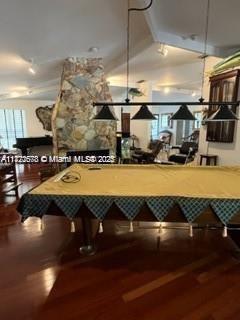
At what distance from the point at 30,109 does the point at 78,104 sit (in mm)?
6721

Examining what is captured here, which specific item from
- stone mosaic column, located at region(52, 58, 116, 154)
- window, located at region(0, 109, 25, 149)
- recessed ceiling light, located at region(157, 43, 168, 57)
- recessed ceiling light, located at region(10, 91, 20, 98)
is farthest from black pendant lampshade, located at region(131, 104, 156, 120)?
window, located at region(0, 109, 25, 149)

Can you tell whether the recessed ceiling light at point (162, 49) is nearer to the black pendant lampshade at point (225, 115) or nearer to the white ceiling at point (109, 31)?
the white ceiling at point (109, 31)

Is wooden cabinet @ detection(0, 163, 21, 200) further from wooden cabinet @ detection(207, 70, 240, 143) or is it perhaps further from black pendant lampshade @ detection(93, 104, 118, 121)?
wooden cabinet @ detection(207, 70, 240, 143)

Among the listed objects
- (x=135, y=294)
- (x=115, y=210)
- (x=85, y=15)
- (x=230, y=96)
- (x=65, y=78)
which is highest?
(x=85, y=15)

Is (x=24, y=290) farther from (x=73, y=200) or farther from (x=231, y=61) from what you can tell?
(x=231, y=61)

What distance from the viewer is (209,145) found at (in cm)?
461

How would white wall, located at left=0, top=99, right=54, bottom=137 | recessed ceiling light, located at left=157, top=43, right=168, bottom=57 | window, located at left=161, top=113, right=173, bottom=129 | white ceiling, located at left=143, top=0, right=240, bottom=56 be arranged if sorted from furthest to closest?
1. window, located at left=161, top=113, right=173, bottom=129
2. white wall, located at left=0, top=99, right=54, bottom=137
3. recessed ceiling light, located at left=157, top=43, right=168, bottom=57
4. white ceiling, located at left=143, top=0, right=240, bottom=56

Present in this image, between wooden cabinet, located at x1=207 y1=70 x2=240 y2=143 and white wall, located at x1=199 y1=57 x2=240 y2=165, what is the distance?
0.11 metres

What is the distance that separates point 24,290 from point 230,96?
4041 millimetres

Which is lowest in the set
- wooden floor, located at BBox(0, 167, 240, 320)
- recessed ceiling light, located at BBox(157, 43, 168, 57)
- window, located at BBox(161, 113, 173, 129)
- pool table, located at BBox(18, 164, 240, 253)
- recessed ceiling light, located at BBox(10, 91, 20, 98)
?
wooden floor, located at BBox(0, 167, 240, 320)

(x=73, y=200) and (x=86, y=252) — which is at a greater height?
(x=73, y=200)

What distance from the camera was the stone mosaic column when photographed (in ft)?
16.4

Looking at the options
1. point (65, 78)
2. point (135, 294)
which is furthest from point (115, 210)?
point (65, 78)

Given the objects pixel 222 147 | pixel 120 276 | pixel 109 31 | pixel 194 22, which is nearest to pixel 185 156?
pixel 222 147
